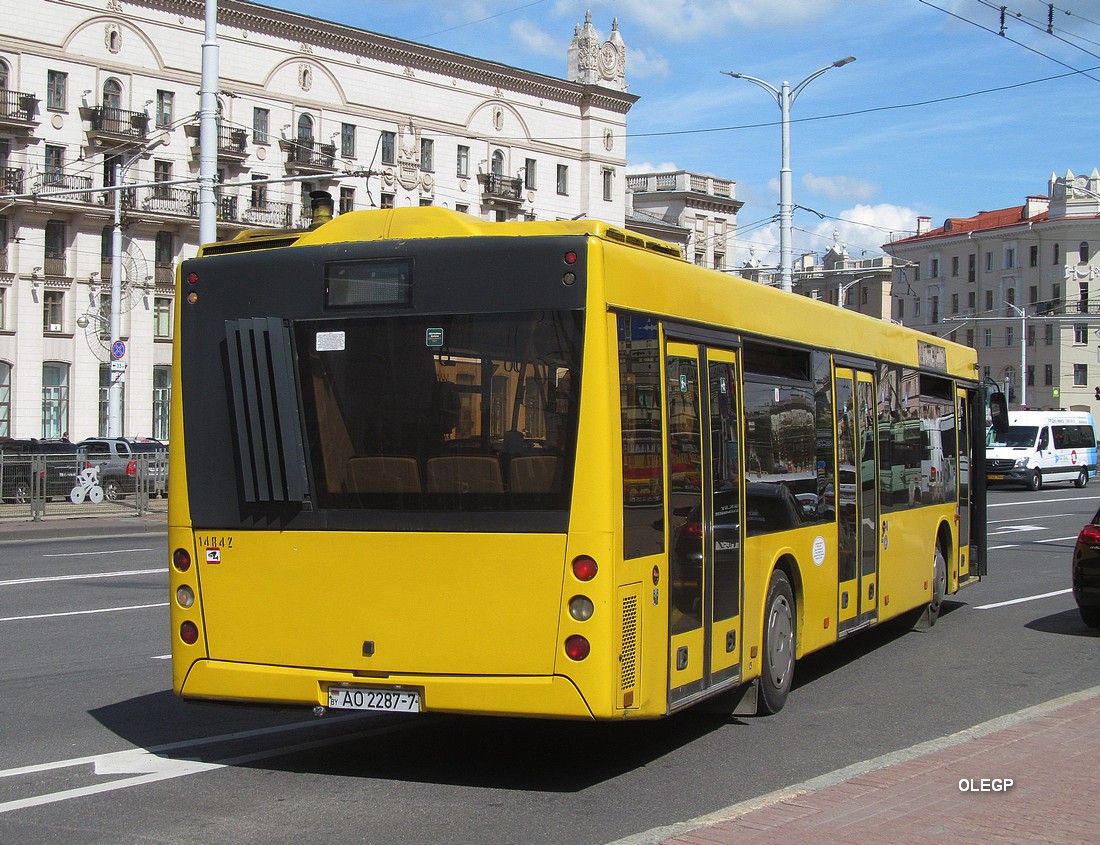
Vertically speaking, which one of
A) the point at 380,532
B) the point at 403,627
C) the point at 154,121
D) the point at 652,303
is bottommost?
the point at 403,627

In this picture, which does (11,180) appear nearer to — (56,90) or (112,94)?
(56,90)

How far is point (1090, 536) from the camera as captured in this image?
42.4ft

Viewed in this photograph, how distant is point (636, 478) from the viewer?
22.6ft

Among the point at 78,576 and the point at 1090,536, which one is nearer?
the point at 1090,536

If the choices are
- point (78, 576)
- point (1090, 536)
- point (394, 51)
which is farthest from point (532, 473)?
point (394, 51)

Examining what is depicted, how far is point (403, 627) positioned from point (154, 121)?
5499cm

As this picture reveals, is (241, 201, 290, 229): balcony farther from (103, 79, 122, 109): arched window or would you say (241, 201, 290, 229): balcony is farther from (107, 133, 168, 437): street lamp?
(103, 79, 122, 109): arched window

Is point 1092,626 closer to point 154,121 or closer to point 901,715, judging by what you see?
point 901,715

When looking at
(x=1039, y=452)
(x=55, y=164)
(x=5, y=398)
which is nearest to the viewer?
(x=1039, y=452)

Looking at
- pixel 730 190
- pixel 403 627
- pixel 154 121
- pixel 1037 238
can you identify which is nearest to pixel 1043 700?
pixel 403 627

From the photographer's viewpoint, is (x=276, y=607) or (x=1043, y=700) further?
(x=1043, y=700)

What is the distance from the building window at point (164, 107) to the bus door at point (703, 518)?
54144mm

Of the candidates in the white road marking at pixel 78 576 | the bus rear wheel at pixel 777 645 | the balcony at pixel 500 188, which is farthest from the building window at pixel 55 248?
the bus rear wheel at pixel 777 645

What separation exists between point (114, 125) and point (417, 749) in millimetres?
52863
